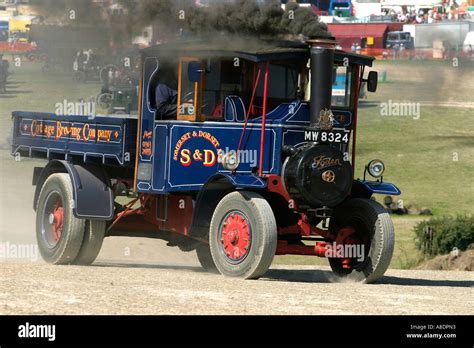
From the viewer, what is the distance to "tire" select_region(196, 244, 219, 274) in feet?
49.2

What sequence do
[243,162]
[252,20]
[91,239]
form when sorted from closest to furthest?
1. [243,162]
2. [252,20]
3. [91,239]

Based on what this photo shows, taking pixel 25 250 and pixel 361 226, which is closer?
pixel 361 226

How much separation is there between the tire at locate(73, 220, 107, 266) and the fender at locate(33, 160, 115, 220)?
0.45 m

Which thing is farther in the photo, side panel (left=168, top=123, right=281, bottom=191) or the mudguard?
side panel (left=168, top=123, right=281, bottom=191)

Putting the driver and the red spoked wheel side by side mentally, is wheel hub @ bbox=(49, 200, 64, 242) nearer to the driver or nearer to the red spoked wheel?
the driver

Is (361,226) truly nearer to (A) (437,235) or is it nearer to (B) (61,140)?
(B) (61,140)

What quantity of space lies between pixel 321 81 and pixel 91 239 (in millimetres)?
3853

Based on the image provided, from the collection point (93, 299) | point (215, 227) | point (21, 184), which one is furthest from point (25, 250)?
point (21, 184)

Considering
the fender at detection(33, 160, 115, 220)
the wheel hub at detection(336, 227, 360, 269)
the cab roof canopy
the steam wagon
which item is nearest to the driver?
the steam wagon

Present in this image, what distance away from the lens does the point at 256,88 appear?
12.7 meters

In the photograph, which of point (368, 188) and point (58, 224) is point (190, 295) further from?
point (58, 224)

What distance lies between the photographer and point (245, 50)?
42.2 ft

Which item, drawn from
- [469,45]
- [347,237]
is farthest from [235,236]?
[469,45]

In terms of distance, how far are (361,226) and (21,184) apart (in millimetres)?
16685
